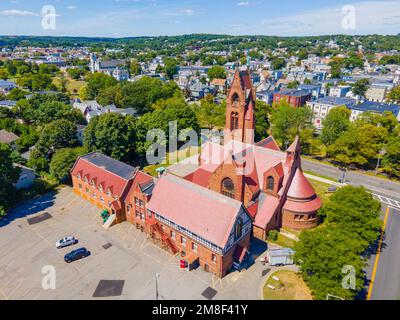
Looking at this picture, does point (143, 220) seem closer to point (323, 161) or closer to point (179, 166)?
point (179, 166)

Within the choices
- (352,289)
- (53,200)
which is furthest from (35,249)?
(352,289)

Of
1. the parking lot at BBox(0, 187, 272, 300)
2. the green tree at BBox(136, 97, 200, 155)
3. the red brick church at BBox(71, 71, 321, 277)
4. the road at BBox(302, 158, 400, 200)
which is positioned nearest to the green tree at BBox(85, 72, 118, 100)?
the green tree at BBox(136, 97, 200, 155)

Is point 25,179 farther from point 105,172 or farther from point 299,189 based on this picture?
point 299,189

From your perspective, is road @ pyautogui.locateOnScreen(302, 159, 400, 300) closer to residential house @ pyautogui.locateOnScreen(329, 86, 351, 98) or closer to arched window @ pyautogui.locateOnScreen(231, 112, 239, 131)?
arched window @ pyautogui.locateOnScreen(231, 112, 239, 131)

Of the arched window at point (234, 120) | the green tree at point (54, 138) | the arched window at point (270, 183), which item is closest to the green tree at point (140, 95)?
the green tree at point (54, 138)

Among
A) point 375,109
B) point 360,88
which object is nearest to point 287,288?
point 375,109
